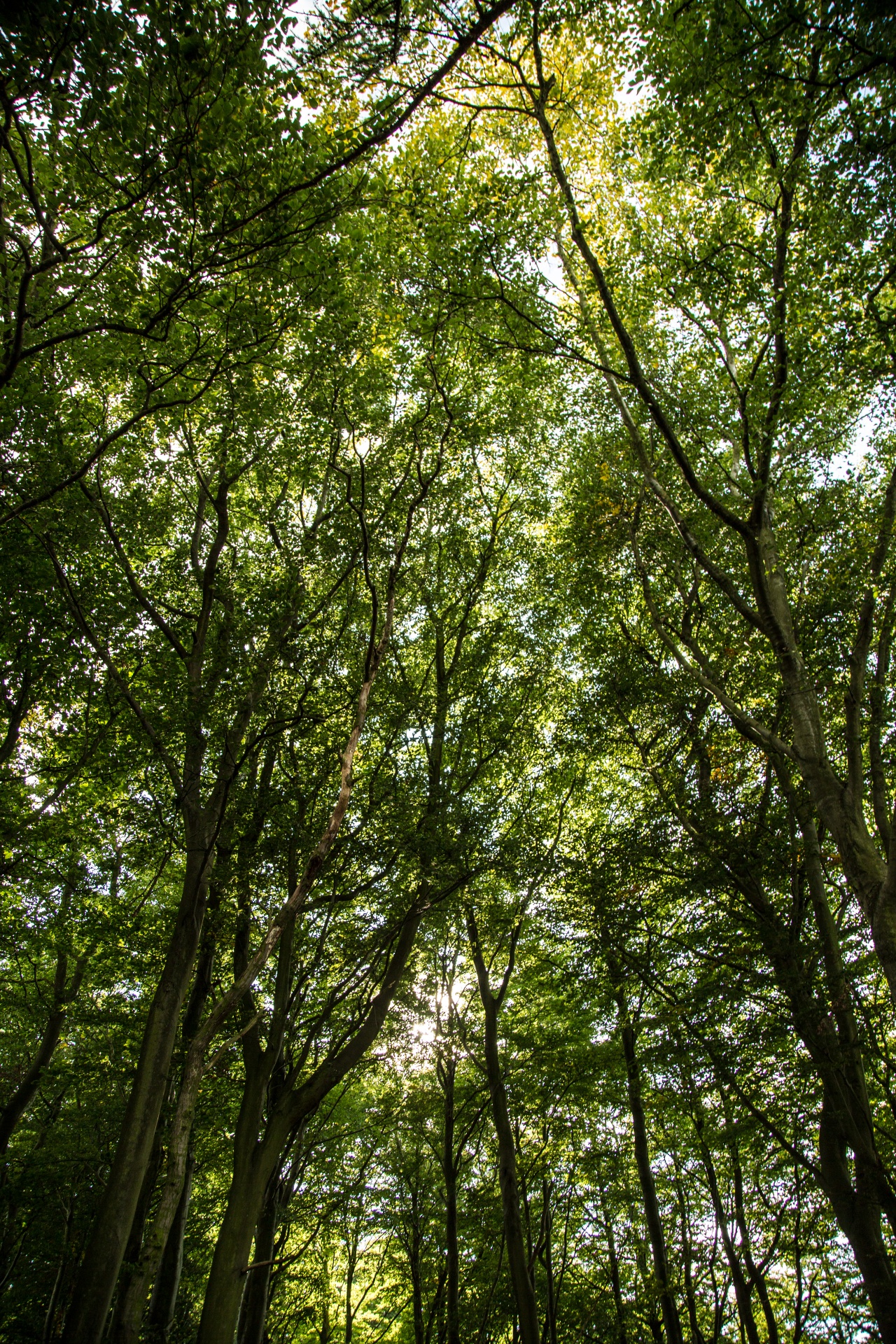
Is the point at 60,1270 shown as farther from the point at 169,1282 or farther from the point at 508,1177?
the point at 508,1177

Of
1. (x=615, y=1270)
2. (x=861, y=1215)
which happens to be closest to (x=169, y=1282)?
(x=861, y=1215)

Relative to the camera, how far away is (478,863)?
31.6 feet

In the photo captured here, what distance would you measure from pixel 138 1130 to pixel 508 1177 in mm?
6335

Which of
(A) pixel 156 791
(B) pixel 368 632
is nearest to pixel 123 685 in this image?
(A) pixel 156 791

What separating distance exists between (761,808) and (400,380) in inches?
294

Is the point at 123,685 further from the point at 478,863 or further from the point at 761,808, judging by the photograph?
the point at 761,808

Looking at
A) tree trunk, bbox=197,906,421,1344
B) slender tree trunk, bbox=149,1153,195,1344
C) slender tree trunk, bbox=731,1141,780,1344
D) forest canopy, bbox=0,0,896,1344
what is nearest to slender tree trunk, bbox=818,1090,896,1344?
forest canopy, bbox=0,0,896,1344

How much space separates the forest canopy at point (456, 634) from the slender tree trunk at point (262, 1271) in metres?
0.08

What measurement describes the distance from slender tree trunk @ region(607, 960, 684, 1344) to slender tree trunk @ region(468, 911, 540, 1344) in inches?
80.2

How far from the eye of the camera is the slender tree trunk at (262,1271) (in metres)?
8.70

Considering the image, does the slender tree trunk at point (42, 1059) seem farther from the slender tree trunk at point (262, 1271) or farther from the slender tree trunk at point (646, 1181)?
the slender tree trunk at point (646, 1181)

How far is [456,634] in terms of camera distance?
39.3 ft

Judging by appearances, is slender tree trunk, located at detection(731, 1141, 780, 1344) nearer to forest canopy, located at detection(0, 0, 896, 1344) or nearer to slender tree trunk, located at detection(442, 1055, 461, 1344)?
forest canopy, located at detection(0, 0, 896, 1344)

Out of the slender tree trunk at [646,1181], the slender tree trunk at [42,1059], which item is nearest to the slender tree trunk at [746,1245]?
the slender tree trunk at [646,1181]
